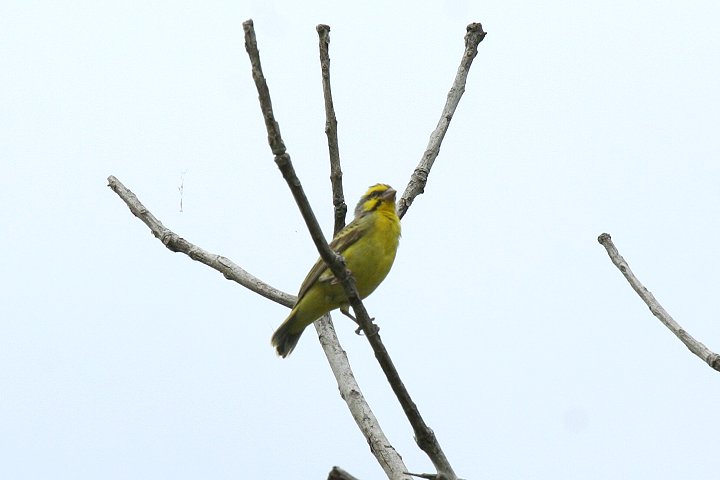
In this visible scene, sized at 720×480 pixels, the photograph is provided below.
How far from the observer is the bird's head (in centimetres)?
821

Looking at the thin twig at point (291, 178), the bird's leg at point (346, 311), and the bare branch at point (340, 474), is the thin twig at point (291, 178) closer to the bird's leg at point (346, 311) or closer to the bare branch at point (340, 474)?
the bare branch at point (340, 474)

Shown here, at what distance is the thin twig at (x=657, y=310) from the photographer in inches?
200

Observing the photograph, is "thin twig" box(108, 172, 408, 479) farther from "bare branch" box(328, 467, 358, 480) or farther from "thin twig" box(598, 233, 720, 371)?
"bare branch" box(328, 467, 358, 480)

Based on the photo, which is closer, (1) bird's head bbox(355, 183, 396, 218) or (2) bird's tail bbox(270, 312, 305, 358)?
(2) bird's tail bbox(270, 312, 305, 358)

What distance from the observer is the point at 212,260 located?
7.56m

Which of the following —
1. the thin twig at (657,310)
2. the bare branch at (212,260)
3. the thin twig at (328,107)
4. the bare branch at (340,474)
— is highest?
the thin twig at (328,107)

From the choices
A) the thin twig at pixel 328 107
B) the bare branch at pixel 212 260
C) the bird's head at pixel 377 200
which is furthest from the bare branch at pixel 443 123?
the bare branch at pixel 212 260

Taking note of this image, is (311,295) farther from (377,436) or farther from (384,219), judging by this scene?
(377,436)

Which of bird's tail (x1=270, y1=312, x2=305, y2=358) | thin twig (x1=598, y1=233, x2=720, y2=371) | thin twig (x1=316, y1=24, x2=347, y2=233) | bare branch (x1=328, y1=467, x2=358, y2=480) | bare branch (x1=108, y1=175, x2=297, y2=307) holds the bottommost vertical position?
bare branch (x1=328, y1=467, x2=358, y2=480)

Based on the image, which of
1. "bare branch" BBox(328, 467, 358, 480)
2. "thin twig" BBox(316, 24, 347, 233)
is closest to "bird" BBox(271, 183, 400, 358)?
"thin twig" BBox(316, 24, 347, 233)

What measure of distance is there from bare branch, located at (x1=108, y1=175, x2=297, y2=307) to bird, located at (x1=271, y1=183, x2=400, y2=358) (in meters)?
0.24

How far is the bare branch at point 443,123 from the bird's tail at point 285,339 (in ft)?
4.37

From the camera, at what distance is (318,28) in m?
6.92

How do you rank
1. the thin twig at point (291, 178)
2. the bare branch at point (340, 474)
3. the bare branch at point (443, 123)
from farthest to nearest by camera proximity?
1. the bare branch at point (443, 123)
2. the thin twig at point (291, 178)
3. the bare branch at point (340, 474)
